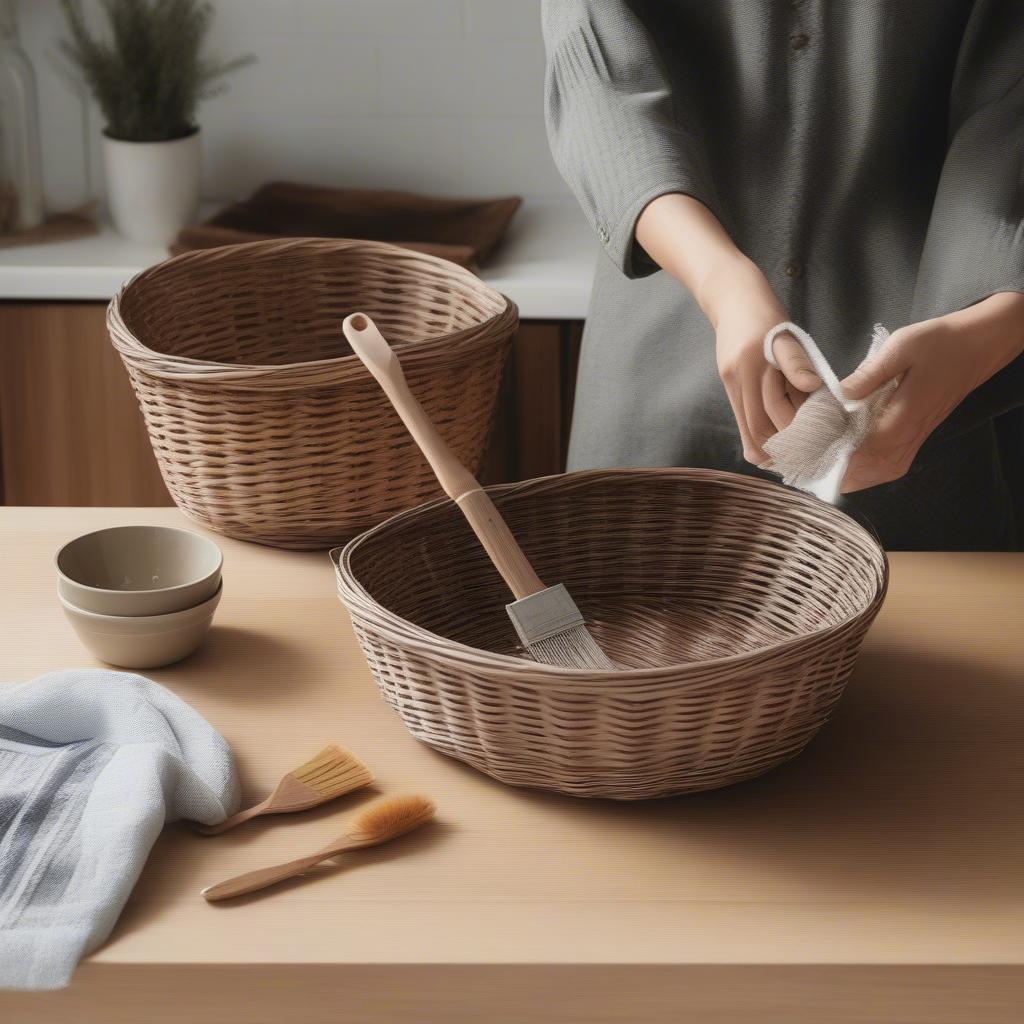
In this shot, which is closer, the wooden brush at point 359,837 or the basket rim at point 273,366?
the wooden brush at point 359,837

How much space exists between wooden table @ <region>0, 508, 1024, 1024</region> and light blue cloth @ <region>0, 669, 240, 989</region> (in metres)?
0.02

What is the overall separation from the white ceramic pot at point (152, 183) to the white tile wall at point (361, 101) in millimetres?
217

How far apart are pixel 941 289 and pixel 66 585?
0.65 m

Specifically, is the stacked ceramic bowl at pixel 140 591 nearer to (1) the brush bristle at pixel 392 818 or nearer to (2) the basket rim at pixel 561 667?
(2) the basket rim at pixel 561 667

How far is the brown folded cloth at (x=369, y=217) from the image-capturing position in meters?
2.07

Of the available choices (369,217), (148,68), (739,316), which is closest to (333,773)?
(739,316)

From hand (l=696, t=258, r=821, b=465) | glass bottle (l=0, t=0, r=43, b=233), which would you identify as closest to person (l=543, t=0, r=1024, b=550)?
hand (l=696, t=258, r=821, b=465)

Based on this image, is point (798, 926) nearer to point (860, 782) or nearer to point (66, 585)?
point (860, 782)

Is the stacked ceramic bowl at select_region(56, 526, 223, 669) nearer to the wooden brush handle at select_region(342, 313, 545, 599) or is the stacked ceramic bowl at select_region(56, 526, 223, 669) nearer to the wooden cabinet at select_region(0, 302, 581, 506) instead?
the wooden brush handle at select_region(342, 313, 545, 599)

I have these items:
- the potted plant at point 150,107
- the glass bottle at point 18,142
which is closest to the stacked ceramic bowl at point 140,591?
the potted plant at point 150,107

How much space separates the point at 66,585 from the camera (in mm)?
887

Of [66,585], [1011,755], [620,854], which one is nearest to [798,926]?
[620,854]

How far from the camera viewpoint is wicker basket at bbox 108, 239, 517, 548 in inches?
39.3

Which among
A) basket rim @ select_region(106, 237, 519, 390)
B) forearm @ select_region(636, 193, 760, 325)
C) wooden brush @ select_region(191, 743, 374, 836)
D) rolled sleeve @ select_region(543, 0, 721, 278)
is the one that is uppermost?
rolled sleeve @ select_region(543, 0, 721, 278)
